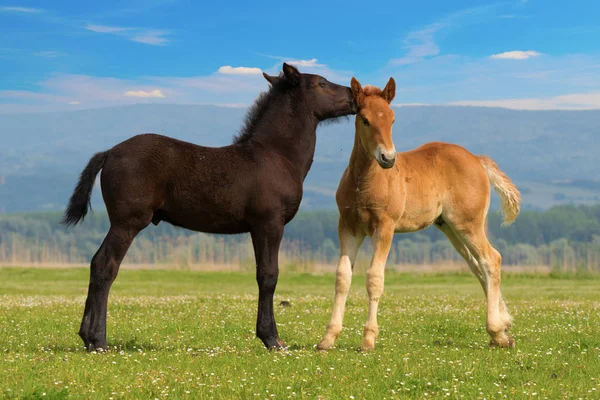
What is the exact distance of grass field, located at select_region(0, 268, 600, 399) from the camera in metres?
7.97

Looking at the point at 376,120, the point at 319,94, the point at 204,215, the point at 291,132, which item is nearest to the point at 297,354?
the point at 204,215

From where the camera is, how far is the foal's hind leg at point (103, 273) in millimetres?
10000

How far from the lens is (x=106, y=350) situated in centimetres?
1018

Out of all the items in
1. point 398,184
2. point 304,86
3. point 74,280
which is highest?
point 304,86

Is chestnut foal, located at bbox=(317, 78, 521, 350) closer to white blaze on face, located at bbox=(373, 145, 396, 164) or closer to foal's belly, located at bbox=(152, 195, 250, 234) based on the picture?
white blaze on face, located at bbox=(373, 145, 396, 164)

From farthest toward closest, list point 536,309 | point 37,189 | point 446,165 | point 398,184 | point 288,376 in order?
point 37,189, point 536,309, point 446,165, point 398,184, point 288,376

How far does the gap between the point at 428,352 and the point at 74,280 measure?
25825 mm

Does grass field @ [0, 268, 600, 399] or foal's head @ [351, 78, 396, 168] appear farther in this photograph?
foal's head @ [351, 78, 396, 168]

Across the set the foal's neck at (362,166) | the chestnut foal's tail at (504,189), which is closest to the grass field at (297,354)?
the chestnut foal's tail at (504,189)

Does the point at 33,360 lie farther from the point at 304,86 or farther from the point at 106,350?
the point at 304,86

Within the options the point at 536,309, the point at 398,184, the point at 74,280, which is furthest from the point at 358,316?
the point at 74,280

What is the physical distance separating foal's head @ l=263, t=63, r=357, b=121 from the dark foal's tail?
9.13 feet

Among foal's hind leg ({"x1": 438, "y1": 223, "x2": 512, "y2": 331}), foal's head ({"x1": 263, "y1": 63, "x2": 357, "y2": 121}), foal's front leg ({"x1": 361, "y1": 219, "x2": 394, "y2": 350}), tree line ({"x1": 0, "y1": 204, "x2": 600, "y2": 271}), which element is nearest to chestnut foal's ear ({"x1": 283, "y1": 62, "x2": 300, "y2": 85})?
foal's head ({"x1": 263, "y1": 63, "x2": 357, "y2": 121})

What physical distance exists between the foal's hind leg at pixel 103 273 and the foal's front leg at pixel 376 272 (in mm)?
3292
